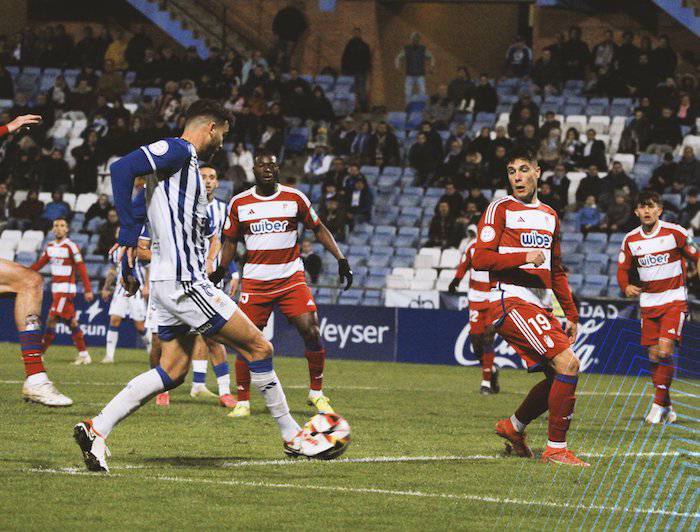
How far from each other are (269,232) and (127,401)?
4.40m

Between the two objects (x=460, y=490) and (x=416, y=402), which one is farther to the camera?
Result: (x=416, y=402)

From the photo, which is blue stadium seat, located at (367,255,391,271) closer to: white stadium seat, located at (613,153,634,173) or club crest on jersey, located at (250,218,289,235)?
white stadium seat, located at (613,153,634,173)

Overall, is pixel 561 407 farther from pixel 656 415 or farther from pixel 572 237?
pixel 572 237

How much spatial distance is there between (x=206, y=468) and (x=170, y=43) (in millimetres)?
29178

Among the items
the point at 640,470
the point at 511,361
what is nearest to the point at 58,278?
the point at 511,361

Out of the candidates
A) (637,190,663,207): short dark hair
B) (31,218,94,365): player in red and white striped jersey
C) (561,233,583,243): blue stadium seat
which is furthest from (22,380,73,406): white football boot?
(561,233,583,243): blue stadium seat

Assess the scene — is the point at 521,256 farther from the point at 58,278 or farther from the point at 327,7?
the point at 327,7

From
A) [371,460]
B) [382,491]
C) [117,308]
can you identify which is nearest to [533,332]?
[371,460]

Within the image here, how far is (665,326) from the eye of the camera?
13.9 meters

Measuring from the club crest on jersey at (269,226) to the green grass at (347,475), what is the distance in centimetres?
175

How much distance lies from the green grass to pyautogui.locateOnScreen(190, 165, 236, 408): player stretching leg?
0.94 feet

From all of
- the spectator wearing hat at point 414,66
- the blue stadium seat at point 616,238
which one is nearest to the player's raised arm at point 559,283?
the blue stadium seat at point 616,238

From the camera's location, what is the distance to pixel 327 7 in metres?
34.9

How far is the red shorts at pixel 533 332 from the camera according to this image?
9.54m
